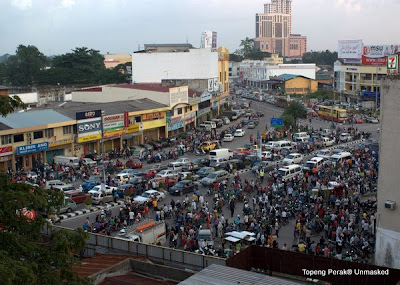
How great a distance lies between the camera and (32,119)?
1281 inches

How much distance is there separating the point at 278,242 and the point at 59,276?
1135cm

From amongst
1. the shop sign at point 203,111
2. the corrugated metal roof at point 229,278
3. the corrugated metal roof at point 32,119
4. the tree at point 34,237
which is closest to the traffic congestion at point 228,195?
the corrugated metal roof at point 32,119

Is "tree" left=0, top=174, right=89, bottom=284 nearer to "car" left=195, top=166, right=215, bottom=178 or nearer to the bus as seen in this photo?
"car" left=195, top=166, right=215, bottom=178

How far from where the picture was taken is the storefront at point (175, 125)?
142 ft

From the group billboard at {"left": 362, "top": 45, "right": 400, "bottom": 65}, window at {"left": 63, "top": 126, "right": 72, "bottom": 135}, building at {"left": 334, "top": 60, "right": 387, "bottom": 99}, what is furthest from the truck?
billboard at {"left": 362, "top": 45, "right": 400, "bottom": 65}

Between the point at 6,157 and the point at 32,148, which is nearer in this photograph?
the point at 6,157

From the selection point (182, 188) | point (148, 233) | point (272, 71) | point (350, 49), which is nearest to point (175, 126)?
point (182, 188)

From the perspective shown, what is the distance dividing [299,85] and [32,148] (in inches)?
2404

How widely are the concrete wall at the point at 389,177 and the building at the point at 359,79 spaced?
159ft

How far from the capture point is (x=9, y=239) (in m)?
7.84

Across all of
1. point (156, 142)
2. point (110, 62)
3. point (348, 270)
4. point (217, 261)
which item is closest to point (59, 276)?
point (217, 261)

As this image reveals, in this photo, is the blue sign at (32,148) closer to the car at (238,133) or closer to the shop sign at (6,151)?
the shop sign at (6,151)

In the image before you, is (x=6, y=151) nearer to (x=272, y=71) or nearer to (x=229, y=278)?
(x=229, y=278)

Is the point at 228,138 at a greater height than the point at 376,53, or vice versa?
the point at 376,53
